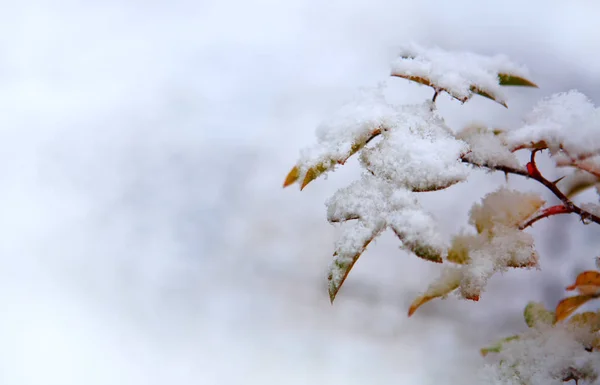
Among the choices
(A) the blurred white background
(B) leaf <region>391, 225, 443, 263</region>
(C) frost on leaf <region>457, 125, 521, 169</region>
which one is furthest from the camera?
(A) the blurred white background

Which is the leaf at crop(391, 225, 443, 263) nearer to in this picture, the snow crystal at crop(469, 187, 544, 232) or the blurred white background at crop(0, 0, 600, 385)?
the snow crystal at crop(469, 187, 544, 232)

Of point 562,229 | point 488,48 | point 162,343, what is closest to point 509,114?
point 488,48

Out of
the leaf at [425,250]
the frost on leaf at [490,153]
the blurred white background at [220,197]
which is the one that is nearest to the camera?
the leaf at [425,250]

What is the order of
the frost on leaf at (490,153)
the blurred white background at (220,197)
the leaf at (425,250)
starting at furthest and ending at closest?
1. the blurred white background at (220,197)
2. the frost on leaf at (490,153)
3. the leaf at (425,250)

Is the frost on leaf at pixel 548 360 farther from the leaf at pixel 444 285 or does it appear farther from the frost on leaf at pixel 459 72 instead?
the frost on leaf at pixel 459 72

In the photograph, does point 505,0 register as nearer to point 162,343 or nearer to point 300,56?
point 300,56

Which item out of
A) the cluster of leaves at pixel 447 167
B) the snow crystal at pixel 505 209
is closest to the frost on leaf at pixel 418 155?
the cluster of leaves at pixel 447 167

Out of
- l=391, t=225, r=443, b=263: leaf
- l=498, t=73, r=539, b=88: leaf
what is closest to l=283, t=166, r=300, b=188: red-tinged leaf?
l=391, t=225, r=443, b=263: leaf
